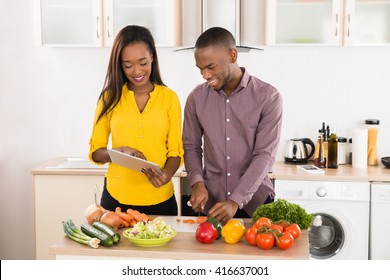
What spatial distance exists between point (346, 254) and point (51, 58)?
7.96ft

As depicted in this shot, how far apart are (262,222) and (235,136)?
1.82 feet

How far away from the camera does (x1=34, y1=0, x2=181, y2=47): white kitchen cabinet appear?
3844 millimetres

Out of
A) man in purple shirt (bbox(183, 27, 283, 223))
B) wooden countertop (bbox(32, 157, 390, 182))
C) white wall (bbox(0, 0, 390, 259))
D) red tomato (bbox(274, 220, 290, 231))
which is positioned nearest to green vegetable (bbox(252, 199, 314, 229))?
red tomato (bbox(274, 220, 290, 231))

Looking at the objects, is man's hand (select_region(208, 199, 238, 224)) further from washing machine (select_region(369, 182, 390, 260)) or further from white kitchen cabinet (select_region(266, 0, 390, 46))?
white kitchen cabinet (select_region(266, 0, 390, 46))

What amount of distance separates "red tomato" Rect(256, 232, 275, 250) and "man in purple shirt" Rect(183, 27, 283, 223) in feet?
1.24

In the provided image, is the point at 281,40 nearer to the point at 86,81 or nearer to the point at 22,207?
the point at 86,81

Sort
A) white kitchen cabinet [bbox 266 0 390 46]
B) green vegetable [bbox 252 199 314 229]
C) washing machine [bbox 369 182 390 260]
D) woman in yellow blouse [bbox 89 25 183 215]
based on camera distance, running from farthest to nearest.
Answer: white kitchen cabinet [bbox 266 0 390 46]
washing machine [bbox 369 182 390 260]
woman in yellow blouse [bbox 89 25 183 215]
green vegetable [bbox 252 199 314 229]

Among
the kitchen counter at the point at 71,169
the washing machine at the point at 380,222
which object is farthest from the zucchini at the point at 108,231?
the washing machine at the point at 380,222

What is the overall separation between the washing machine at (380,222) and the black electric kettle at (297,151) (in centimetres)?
57

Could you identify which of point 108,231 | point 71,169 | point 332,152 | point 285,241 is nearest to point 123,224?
point 108,231

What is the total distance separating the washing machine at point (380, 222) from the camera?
11.8 feet

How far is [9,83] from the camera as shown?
4312 mm

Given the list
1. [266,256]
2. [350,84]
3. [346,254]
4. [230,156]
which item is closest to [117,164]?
[230,156]

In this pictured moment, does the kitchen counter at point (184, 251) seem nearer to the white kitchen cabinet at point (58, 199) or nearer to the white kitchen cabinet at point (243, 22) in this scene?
the white kitchen cabinet at point (58, 199)
